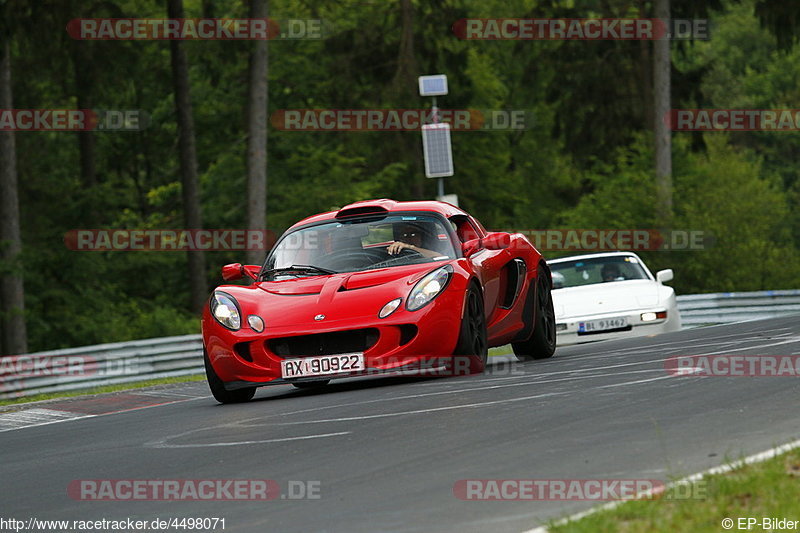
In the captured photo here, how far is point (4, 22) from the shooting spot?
3122 centimetres

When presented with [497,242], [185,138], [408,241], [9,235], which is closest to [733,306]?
[185,138]

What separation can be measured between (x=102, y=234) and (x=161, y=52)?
9.00 metres

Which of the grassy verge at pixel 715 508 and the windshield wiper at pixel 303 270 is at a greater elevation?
the windshield wiper at pixel 303 270

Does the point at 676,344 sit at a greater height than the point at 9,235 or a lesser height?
lesser

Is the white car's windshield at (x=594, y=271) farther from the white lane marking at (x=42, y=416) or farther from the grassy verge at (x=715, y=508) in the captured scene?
the grassy verge at (x=715, y=508)

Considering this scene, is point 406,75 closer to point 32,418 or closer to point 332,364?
point 32,418

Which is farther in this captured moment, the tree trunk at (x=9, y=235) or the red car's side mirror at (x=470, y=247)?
the tree trunk at (x=9, y=235)

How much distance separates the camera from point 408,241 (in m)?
12.6

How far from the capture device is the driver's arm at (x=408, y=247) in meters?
12.4

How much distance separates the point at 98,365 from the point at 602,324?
7.91 m

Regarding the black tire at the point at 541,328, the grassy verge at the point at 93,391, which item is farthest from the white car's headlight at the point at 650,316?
the grassy verge at the point at 93,391

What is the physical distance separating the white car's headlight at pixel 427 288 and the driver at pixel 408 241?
804 millimetres

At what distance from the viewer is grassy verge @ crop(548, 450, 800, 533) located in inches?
208

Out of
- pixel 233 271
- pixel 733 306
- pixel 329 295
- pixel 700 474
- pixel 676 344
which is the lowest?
pixel 733 306
